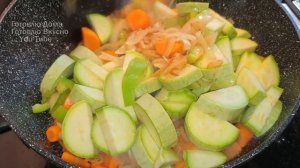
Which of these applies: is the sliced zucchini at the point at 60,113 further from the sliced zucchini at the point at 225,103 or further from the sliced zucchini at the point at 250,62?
the sliced zucchini at the point at 250,62

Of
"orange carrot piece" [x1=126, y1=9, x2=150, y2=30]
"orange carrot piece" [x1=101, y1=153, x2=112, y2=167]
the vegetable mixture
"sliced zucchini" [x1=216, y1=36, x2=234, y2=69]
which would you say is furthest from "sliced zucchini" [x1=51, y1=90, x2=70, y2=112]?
"sliced zucchini" [x1=216, y1=36, x2=234, y2=69]

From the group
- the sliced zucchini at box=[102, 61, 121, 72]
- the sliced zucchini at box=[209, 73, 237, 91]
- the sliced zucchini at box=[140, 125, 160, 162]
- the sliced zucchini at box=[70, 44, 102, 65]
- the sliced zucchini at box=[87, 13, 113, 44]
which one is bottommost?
the sliced zucchini at box=[140, 125, 160, 162]

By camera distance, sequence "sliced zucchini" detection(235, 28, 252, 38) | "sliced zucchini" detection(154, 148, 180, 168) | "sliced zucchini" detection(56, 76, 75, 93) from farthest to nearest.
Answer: "sliced zucchini" detection(235, 28, 252, 38), "sliced zucchini" detection(56, 76, 75, 93), "sliced zucchini" detection(154, 148, 180, 168)

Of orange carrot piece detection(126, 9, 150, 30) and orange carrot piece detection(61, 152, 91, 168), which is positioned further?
orange carrot piece detection(126, 9, 150, 30)

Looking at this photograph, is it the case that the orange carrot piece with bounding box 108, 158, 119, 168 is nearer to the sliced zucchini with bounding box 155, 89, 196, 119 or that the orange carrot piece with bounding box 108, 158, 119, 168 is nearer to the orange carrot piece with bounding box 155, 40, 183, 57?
the sliced zucchini with bounding box 155, 89, 196, 119

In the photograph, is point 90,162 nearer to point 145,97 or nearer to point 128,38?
point 145,97

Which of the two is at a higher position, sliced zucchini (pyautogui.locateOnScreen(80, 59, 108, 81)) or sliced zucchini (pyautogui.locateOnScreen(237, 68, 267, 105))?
sliced zucchini (pyautogui.locateOnScreen(80, 59, 108, 81))

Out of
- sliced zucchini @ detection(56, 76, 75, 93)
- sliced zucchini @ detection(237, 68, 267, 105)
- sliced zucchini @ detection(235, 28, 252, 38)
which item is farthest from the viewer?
sliced zucchini @ detection(235, 28, 252, 38)
